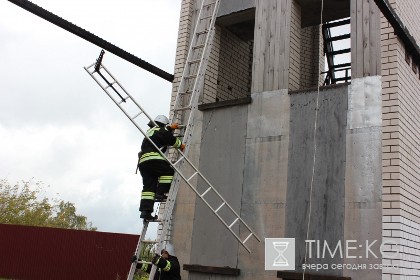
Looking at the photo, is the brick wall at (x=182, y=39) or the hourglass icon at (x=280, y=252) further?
the brick wall at (x=182, y=39)

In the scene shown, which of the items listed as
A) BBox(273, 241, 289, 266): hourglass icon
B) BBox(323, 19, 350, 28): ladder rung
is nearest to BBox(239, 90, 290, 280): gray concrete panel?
BBox(273, 241, 289, 266): hourglass icon

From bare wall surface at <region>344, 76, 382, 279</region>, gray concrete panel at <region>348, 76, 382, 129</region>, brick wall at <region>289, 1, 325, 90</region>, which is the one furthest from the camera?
brick wall at <region>289, 1, 325, 90</region>

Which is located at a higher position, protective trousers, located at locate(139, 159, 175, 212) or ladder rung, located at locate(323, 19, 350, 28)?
ladder rung, located at locate(323, 19, 350, 28)

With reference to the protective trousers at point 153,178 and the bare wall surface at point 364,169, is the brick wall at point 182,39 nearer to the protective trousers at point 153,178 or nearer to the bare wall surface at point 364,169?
the protective trousers at point 153,178

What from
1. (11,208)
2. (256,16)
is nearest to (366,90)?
(256,16)

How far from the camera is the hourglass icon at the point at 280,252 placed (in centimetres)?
636

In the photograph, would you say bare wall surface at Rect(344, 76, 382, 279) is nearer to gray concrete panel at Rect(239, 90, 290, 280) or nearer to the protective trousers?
gray concrete panel at Rect(239, 90, 290, 280)

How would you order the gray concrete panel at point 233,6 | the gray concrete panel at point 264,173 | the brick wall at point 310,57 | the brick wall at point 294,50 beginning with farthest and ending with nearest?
the brick wall at point 310,57
the gray concrete panel at point 233,6
the brick wall at point 294,50
the gray concrete panel at point 264,173

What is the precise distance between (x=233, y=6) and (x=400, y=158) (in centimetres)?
428

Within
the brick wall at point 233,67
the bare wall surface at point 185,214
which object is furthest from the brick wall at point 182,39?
the bare wall surface at point 185,214

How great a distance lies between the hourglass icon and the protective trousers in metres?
1.96

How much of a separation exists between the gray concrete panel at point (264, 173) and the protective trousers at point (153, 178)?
1.70 meters

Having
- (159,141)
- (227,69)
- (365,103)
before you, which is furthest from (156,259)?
(227,69)

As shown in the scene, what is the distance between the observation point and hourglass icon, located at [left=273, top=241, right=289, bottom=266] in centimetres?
636
